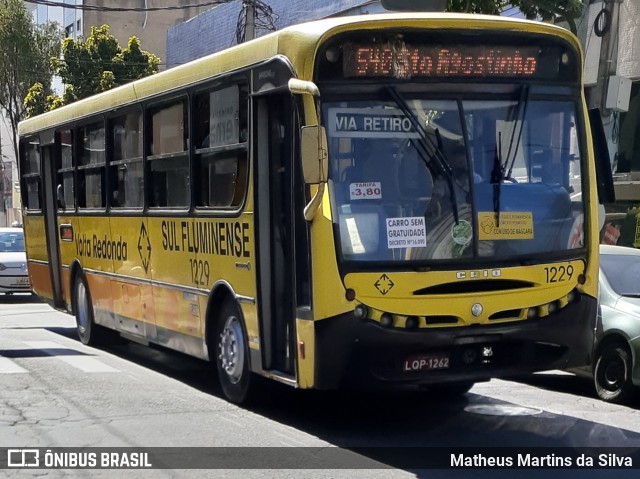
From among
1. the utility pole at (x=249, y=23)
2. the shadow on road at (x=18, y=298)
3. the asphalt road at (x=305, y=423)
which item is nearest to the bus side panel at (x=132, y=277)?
the asphalt road at (x=305, y=423)

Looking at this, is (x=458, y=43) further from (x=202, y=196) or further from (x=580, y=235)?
(x=202, y=196)

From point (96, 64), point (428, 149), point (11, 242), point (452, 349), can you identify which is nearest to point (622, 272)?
point (452, 349)

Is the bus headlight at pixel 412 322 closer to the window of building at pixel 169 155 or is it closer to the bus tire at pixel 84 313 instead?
the window of building at pixel 169 155

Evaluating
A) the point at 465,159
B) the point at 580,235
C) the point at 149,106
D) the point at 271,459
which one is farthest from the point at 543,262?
the point at 149,106

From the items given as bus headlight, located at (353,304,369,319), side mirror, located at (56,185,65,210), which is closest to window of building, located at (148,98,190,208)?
bus headlight, located at (353,304,369,319)

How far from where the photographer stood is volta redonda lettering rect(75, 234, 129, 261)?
1246 cm

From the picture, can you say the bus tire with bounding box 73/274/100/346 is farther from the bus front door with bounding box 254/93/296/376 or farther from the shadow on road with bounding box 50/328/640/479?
the bus front door with bounding box 254/93/296/376

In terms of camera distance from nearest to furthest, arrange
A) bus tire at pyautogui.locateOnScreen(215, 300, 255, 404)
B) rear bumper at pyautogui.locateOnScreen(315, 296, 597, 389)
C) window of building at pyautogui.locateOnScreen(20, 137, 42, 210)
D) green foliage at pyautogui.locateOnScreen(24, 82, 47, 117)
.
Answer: rear bumper at pyautogui.locateOnScreen(315, 296, 597, 389) → bus tire at pyautogui.locateOnScreen(215, 300, 255, 404) → window of building at pyautogui.locateOnScreen(20, 137, 42, 210) → green foliage at pyautogui.locateOnScreen(24, 82, 47, 117)

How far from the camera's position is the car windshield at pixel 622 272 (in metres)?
10.5

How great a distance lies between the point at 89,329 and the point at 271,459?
24.4ft

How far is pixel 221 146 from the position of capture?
374 inches

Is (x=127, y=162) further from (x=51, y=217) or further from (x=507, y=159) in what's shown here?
(x=507, y=159)

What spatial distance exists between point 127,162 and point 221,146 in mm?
2870

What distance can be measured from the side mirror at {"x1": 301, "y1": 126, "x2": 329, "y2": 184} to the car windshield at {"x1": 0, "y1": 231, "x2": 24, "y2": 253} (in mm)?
17870
